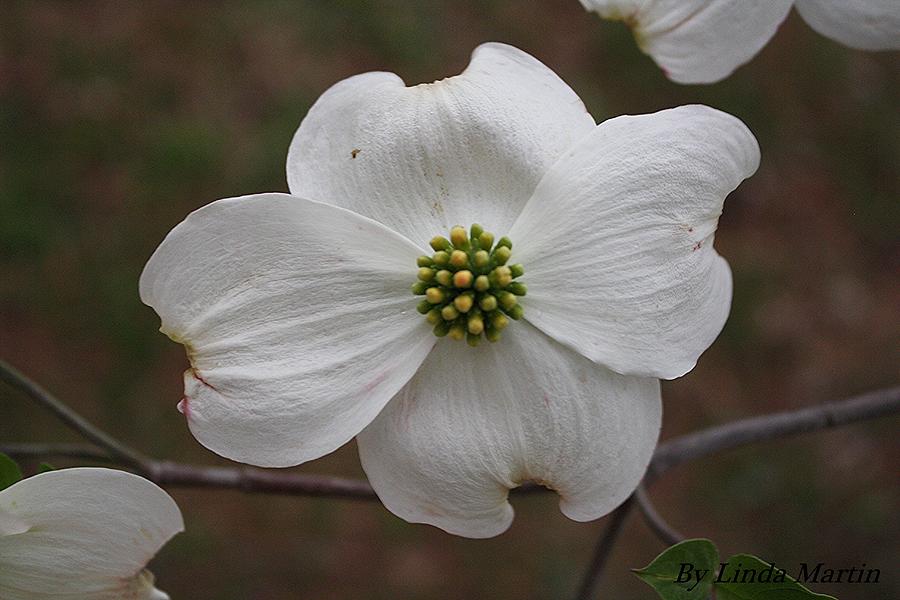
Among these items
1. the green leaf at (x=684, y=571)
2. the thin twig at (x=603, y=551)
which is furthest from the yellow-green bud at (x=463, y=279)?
the thin twig at (x=603, y=551)

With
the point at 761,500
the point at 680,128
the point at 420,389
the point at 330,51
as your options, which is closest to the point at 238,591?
the point at 761,500

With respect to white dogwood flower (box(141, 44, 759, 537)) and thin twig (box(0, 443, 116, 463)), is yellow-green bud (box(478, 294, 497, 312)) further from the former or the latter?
thin twig (box(0, 443, 116, 463))

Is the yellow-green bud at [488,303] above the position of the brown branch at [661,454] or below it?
above

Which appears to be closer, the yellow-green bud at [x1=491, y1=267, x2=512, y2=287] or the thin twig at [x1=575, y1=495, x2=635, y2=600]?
the yellow-green bud at [x1=491, y1=267, x2=512, y2=287]

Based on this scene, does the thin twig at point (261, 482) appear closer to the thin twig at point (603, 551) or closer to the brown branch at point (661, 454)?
the brown branch at point (661, 454)

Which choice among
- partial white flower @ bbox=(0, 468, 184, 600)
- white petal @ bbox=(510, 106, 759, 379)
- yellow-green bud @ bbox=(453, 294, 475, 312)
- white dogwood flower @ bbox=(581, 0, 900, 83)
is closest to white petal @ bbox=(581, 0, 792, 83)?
white dogwood flower @ bbox=(581, 0, 900, 83)

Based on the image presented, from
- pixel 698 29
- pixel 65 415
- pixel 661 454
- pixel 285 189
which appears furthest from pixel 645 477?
pixel 285 189

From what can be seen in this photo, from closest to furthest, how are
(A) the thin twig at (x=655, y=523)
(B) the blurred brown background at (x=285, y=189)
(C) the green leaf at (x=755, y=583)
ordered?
(C) the green leaf at (x=755, y=583) → (A) the thin twig at (x=655, y=523) → (B) the blurred brown background at (x=285, y=189)
